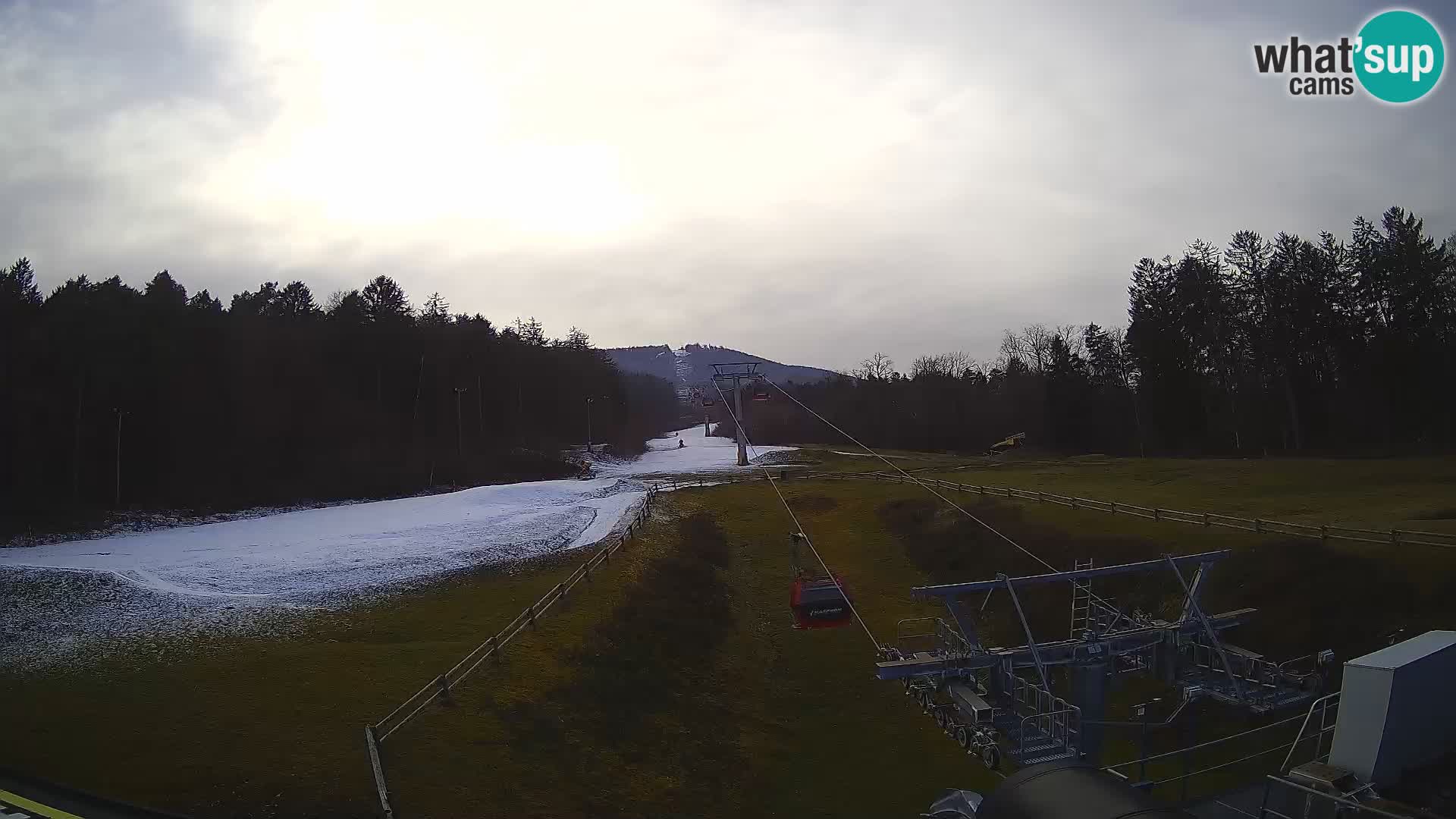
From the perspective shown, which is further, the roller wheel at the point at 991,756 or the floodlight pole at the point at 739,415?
the floodlight pole at the point at 739,415

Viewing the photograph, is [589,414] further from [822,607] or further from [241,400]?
[822,607]

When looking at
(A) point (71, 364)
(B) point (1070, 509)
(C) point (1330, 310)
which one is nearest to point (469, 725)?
(B) point (1070, 509)

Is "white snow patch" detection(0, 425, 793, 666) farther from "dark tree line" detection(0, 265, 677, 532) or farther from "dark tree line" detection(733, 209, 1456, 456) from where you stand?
"dark tree line" detection(733, 209, 1456, 456)

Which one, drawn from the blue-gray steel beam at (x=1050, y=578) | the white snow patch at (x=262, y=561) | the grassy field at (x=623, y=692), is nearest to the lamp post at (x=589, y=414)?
the white snow patch at (x=262, y=561)

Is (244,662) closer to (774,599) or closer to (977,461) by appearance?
(774,599)

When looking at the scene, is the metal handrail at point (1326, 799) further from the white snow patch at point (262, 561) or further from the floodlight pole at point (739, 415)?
the floodlight pole at point (739, 415)

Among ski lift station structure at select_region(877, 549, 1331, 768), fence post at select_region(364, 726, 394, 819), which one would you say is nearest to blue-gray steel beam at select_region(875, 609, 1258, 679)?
ski lift station structure at select_region(877, 549, 1331, 768)
